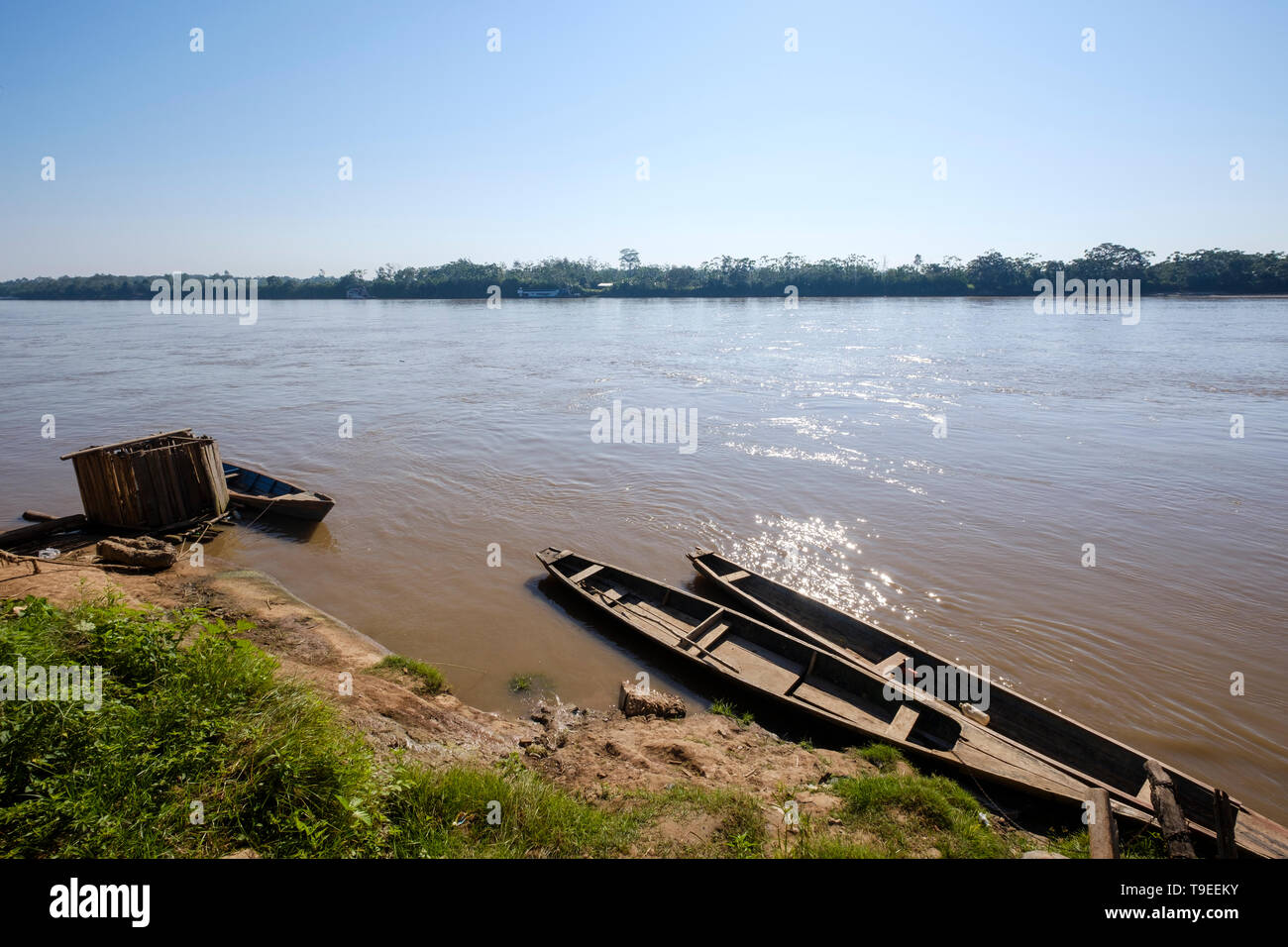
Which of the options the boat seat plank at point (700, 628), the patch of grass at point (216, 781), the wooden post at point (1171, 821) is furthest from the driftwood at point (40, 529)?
the wooden post at point (1171, 821)

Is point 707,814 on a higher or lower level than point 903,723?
higher

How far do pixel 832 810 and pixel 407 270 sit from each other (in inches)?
5423

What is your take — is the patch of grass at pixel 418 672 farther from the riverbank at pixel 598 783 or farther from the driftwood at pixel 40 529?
the driftwood at pixel 40 529

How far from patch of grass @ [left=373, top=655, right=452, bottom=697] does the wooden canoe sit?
270cm

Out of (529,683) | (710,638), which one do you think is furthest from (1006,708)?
(529,683)

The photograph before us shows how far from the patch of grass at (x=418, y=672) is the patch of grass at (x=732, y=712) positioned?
345 centimetres

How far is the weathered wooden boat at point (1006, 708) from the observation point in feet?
18.7

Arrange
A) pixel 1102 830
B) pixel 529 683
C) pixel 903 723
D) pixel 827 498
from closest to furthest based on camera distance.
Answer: pixel 1102 830, pixel 903 723, pixel 529 683, pixel 827 498

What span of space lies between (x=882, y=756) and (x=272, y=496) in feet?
44.1

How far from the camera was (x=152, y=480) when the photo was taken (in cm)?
1226

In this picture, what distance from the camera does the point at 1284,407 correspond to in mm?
23281

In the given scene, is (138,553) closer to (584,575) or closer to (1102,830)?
(584,575)

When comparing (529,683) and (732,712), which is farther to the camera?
(529,683)
